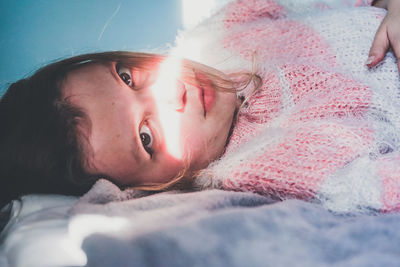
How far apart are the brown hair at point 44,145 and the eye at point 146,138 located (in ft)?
0.28

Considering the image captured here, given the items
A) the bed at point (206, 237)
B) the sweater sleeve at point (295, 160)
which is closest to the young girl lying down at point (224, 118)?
the sweater sleeve at point (295, 160)

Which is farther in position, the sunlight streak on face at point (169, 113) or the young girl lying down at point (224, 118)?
the sunlight streak on face at point (169, 113)

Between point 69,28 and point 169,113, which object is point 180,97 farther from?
point 69,28

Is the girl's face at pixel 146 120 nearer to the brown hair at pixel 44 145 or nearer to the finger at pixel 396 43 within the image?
the brown hair at pixel 44 145

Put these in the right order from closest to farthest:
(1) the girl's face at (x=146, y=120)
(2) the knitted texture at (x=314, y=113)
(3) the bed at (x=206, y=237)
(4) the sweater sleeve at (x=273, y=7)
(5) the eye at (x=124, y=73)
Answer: (3) the bed at (x=206, y=237) → (2) the knitted texture at (x=314, y=113) → (1) the girl's face at (x=146, y=120) → (5) the eye at (x=124, y=73) → (4) the sweater sleeve at (x=273, y=7)

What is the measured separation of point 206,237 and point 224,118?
39 cm

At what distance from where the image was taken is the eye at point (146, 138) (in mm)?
652

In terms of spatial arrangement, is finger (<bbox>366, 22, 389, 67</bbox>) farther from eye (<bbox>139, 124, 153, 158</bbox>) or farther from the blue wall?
the blue wall

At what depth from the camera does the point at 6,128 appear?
67cm

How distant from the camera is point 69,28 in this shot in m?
1.02

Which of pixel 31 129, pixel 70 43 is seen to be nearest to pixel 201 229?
pixel 31 129

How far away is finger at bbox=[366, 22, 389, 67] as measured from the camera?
24.5 inches

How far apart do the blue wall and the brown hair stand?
292 mm

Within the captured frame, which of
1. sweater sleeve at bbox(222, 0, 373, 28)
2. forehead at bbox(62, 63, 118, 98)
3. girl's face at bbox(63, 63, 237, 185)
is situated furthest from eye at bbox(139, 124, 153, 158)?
sweater sleeve at bbox(222, 0, 373, 28)
